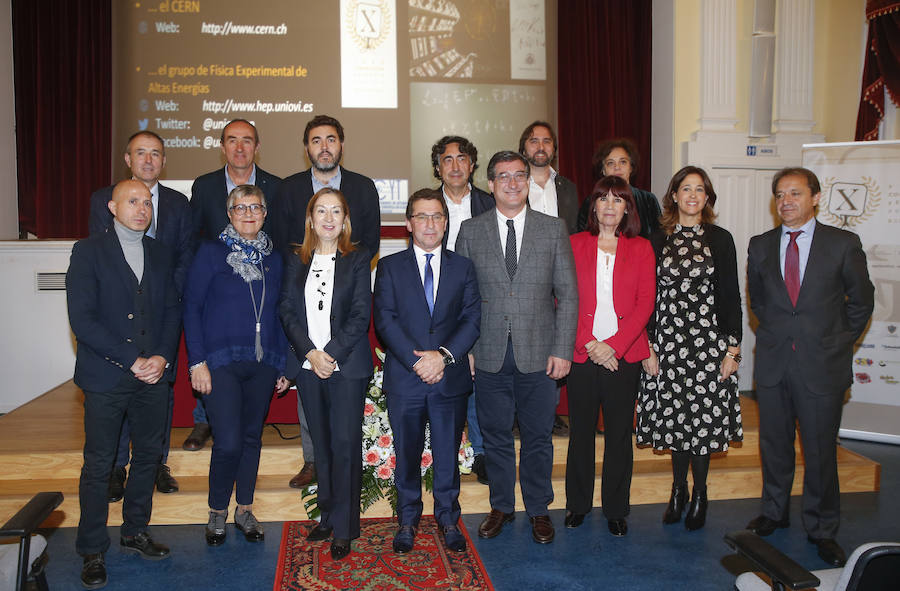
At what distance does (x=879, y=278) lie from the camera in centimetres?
488

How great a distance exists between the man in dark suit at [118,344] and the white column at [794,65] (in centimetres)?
565

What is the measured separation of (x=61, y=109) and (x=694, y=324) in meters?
5.72

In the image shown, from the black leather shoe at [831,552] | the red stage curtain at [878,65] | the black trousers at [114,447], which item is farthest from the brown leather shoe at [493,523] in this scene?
the red stage curtain at [878,65]

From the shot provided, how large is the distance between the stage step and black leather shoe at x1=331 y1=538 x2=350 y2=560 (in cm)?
53

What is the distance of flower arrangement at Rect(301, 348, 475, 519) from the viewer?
11.7 ft

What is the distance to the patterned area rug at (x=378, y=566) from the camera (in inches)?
112

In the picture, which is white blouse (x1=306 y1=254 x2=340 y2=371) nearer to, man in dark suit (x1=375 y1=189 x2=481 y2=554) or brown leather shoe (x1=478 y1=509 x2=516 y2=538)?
man in dark suit (x1=375 y1=189 x2=481 y2=554)

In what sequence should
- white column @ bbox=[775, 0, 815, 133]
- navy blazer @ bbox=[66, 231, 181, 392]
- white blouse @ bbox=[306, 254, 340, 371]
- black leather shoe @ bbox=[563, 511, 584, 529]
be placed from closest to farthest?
navy blazer @ bbox=[66, 231, 181, 392] < white blouse @ bbox=[306, 254, 340, 371] < black leather shoe @ bbox=[563, 511, 584, 529] < white column @ bbox=[775, 0, 815, 133]

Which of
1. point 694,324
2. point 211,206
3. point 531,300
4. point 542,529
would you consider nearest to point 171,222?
point 211,206

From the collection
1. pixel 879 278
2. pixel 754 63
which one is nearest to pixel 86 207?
pixel 754 63

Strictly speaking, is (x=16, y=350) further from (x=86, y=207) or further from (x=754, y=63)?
(x=754, y=63)

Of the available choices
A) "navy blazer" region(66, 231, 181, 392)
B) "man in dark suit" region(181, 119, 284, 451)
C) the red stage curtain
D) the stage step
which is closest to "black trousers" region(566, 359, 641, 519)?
the stage step

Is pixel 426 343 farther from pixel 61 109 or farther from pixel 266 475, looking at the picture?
pixel 61 109

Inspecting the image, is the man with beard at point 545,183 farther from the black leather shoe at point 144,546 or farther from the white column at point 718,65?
the white column at point 718,65
